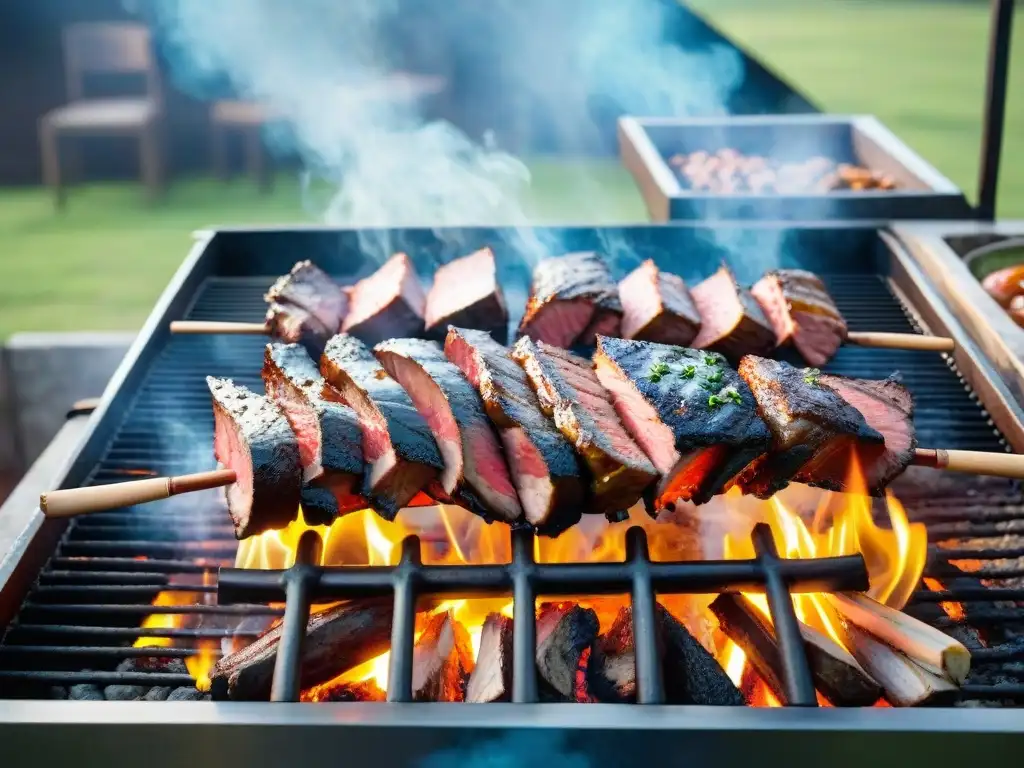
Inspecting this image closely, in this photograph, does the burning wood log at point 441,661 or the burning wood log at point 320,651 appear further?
the burning wood log at point 441,661

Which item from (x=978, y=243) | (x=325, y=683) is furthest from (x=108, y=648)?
(x=978, y=243)

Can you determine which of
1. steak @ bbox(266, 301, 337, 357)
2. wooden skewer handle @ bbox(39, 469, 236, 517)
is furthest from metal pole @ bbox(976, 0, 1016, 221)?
wooden skewer handle @ bbox(39, 469, 236, 517)

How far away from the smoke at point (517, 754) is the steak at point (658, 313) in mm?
1858

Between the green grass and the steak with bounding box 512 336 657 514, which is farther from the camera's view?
the green grass

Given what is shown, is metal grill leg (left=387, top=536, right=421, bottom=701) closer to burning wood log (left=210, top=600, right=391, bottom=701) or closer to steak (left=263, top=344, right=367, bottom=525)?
burning wood log (left=210, top=600, right=391, bottom=701)

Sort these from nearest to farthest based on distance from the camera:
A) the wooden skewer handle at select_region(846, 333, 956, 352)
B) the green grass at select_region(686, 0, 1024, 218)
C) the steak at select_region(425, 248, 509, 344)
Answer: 1. the wooden skewer handle at select_region(846, 333, 956, 352)
2. the steak at select_region(425, 248, 509, 344)
3. the green grass at select_region(686, 0, 1024, 218)

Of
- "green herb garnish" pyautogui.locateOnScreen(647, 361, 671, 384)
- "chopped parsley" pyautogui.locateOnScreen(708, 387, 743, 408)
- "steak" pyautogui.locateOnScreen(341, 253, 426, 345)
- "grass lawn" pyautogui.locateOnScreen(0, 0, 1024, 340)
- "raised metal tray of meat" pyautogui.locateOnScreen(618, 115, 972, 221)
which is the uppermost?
"raised metal tray of meat" pyautogui.locateOnScreen(618, 115, 972, 221)

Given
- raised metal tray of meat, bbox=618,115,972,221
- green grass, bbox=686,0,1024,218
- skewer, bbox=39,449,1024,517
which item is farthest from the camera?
green grass, bbox=686,0,1024,218

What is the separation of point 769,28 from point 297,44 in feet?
53.0

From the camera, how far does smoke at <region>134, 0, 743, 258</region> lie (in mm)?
11836

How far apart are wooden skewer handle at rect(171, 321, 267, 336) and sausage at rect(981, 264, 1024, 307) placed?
3281 millimetres

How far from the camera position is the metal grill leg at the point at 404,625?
7.16ft

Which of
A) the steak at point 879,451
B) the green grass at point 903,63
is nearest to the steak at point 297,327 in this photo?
the steak at point 879,451

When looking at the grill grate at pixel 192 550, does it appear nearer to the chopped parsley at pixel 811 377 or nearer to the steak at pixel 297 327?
the steak at pixel 297 327
